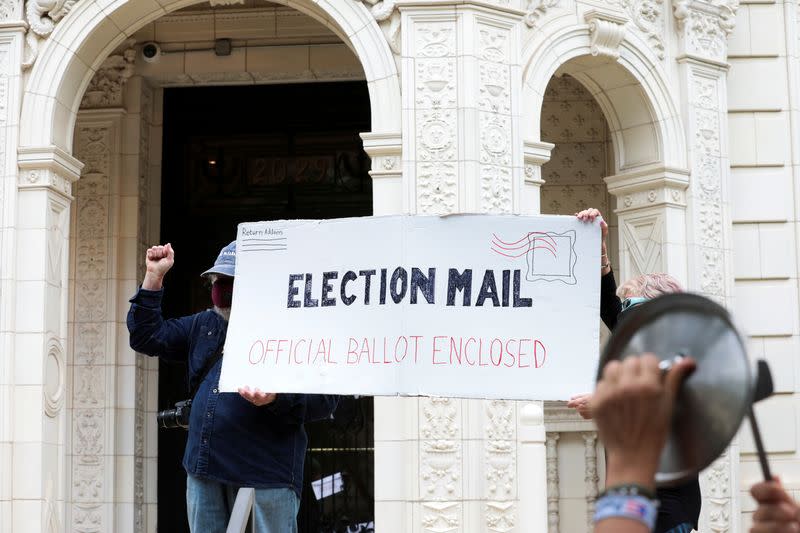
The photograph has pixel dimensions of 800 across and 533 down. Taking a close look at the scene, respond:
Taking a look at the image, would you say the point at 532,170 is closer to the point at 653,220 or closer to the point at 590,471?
the point at 653,220

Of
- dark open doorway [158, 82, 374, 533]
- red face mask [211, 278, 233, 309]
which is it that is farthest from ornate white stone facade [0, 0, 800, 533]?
red face mask [211, 278, 233, 309]

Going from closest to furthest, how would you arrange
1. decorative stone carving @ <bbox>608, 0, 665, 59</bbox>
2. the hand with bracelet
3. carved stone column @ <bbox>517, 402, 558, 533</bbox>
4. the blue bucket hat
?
the hand with bracelet < the blue bucket hat < carved stone column @ <bbox>517, 402, 558, 533</bbox> < decorative stone carving @ <bbox>608, 0, 665, 59</bbox>

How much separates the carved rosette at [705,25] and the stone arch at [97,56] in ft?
10.3

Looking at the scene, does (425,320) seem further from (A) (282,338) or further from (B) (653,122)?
(B) (653,122)

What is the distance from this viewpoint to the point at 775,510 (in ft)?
8.27

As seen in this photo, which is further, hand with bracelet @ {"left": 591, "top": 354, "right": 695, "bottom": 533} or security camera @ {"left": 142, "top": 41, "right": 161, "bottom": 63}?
security camera @ {"left": 142, "top": 41, "right": 161, "bottom": 63}

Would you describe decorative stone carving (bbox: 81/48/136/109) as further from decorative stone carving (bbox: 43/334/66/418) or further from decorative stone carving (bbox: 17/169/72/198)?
decorative stone carving (bbox: 43/334/66/418)

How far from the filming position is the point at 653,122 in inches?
486

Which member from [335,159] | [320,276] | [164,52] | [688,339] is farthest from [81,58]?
[688,339]

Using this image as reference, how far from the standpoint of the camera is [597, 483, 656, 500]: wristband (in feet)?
7.52

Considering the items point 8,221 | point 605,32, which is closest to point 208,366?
point 8,221

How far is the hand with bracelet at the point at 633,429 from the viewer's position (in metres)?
2.24

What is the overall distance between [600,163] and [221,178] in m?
4.02

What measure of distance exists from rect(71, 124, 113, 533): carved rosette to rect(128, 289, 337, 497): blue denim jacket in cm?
724
